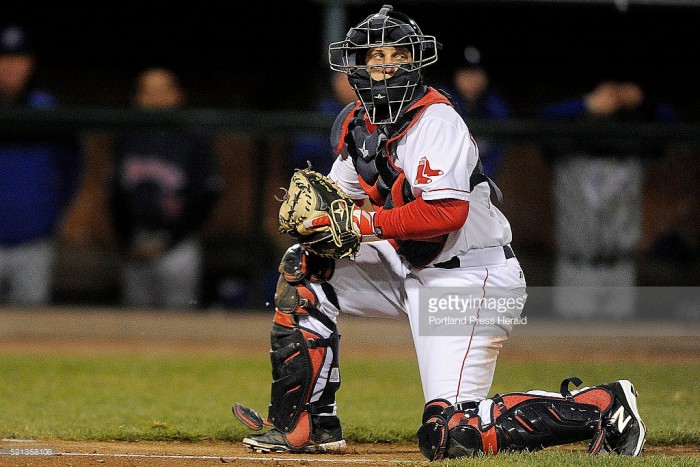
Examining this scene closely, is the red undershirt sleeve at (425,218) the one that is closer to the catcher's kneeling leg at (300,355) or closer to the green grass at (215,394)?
the catcher's kneeling leg at (300,355)

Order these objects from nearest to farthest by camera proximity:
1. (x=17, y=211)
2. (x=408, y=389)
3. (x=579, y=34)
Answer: (x=408, y=389), (x=17, y=211), (x=579, y=34)

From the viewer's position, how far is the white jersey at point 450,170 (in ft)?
14.5

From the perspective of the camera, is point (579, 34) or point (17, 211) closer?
point (17, 211)

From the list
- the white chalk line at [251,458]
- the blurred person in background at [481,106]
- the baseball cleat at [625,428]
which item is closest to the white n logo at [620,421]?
the baseball cleat at [625,428]

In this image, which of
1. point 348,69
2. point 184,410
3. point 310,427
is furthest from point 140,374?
point 348,69

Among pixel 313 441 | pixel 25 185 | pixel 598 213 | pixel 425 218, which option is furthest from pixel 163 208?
pixel 425 218

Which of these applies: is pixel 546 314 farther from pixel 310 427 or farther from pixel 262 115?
pixel 310 427

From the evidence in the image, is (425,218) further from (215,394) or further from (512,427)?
(215,394)

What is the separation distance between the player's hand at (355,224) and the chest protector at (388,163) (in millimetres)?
183

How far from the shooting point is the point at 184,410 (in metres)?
6.14

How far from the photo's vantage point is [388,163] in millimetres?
4680

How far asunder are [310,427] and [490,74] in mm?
7429

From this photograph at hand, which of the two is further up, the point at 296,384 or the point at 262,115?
the point at 262,115

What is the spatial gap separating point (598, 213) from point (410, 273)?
4545 millimetres
